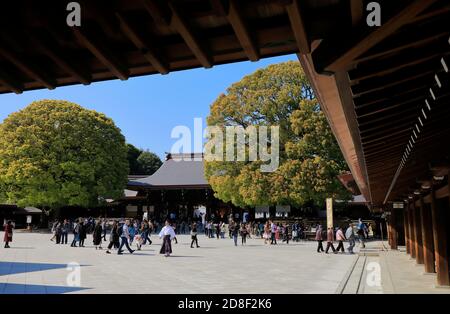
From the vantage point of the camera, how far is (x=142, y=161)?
82062 mm

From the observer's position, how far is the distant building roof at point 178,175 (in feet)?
151

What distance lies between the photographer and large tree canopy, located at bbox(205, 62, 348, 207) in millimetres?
31203

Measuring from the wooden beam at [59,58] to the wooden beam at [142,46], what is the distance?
632 millimetres

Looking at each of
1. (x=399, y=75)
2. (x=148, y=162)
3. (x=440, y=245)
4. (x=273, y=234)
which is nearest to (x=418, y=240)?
(x=440, y=245)

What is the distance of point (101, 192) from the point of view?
135 feet

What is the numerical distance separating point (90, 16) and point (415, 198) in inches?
609

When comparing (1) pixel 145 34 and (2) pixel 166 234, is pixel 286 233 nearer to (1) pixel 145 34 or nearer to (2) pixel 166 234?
(2) pixel 166 234

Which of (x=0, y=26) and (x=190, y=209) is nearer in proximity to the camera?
(x=0, y=26)

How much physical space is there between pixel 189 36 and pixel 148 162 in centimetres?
8067

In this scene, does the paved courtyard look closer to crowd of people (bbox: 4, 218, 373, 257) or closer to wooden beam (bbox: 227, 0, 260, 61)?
crowd of people (bbox: 4, 218, 373, 257)

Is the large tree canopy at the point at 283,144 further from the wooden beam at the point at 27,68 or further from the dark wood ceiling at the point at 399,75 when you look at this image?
the wooden beam at the point at 27,68

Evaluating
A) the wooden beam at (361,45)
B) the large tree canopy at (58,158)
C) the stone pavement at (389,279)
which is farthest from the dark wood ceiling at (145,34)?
the large tree canopy at (58,158)
